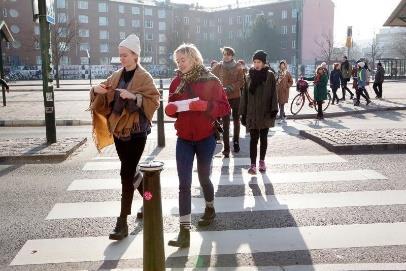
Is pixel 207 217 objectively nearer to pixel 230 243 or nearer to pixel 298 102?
pixel 230 243

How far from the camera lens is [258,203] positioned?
5.54m

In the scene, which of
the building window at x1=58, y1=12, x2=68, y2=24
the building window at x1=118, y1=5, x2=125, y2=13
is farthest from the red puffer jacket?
the building window at x1=118, y1=5, x2=125, y2=13

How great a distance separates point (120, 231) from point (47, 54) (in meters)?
5.57

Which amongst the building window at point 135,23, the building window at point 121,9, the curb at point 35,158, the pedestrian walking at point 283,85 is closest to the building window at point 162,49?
the building window at point 135,23

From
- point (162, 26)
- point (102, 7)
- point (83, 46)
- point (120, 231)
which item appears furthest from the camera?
point (162, 26)

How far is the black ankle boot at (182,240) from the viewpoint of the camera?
13.6ft

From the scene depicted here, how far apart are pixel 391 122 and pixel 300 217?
9206 mm

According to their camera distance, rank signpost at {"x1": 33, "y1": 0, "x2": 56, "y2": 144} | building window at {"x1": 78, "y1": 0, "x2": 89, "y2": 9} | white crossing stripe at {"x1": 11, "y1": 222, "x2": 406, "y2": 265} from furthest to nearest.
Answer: building window at {"x1": 78, "y1": 0, "x2": 89, "y2": 9} → signpost at {"x1": 33, "y1": 0, "x2": 56, "y2": 144} → white crossing stripe at {"x1": 11, "y1": 222, "x2": 406, "y2": 265}

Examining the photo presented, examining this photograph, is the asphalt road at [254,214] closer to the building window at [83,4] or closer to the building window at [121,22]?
the building window at [83,4]

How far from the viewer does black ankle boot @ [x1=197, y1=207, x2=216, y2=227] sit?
477 centimetres

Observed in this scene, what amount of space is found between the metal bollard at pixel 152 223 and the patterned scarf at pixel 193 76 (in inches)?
49.8

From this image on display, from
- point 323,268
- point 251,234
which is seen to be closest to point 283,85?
point 251,234

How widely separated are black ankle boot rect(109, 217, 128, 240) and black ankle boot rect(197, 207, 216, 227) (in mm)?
805

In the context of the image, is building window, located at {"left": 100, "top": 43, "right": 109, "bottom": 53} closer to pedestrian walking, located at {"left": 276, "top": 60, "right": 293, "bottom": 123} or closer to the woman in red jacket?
pedestrian walking, located at {"left": 276, "top": 60, "right": 293, "bottom": 123}
